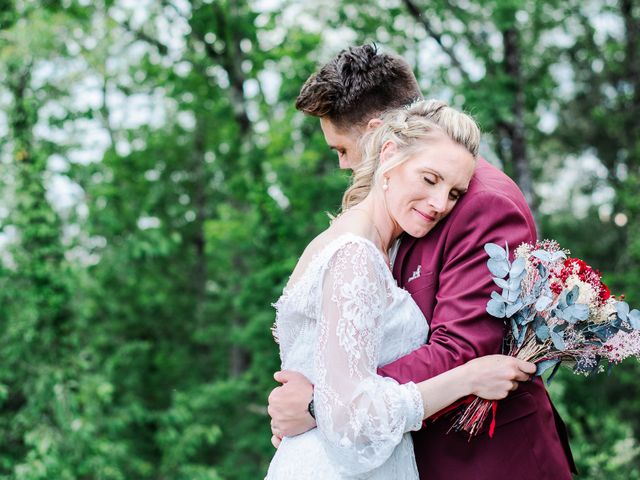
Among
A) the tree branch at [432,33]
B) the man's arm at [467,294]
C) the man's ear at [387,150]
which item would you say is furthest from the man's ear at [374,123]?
the tree branch at [432,33]

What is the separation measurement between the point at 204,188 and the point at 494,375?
11801mm

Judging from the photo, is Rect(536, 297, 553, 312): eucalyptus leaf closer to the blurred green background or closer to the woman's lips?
the woman's lips

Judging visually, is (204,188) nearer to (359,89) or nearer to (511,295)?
(359,89)

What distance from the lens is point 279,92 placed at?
28.2ft

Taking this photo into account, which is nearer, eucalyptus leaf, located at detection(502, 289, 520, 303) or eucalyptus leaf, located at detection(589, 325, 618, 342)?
eucalyptus leaf, located at detection(502, 289, 520, 303)

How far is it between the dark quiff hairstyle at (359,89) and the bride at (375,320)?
1.21 feet

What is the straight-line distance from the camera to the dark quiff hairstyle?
282 centimetres

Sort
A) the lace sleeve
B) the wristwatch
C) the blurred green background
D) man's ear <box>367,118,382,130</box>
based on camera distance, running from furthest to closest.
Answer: the blurred green background
man's ear <box>367,118,382,130</box>
the wristwatch
the lace sleeve

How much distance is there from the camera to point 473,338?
2059 millimetres

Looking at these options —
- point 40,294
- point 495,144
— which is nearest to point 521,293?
point 40,294

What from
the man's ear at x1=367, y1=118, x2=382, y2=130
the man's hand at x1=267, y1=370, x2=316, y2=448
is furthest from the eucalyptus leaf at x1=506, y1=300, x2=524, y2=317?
the man's ear at x1=367, y1=118, x2=382, y2=130

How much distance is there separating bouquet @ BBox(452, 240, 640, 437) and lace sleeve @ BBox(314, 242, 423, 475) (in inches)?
10.5

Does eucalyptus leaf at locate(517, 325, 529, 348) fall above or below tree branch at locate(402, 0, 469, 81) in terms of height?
above

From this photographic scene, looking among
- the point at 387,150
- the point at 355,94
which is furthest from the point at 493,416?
the point at 355,94
